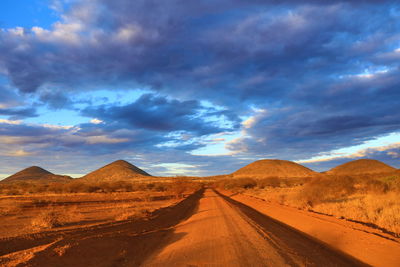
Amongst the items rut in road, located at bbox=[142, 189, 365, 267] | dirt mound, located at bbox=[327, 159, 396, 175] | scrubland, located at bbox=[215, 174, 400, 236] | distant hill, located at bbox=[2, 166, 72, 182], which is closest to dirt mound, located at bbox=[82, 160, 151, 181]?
distant hill, located at bbox=[2, 166, 72, 182]

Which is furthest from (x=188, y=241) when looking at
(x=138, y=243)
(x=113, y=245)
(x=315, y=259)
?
(x=315, y=259)

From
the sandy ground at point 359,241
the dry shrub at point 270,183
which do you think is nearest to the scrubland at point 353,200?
the sandy ground at point 359,241

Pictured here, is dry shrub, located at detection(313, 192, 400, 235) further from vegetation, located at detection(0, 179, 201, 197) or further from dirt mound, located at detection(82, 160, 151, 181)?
dirt mound, located at detection(82, 160, 151, 181)

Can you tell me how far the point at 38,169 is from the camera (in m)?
179

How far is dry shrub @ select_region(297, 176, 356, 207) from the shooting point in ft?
95.1

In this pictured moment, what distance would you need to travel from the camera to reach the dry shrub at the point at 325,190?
29.0m

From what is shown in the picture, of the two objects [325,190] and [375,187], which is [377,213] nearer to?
[325,190]

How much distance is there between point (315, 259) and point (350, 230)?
596 cm

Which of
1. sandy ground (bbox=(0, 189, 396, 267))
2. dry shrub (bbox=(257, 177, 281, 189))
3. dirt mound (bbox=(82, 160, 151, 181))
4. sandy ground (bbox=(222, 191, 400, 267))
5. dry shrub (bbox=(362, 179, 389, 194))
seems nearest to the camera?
sandy ground (bbox=(0, 189, 396, 267))

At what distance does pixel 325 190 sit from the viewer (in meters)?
31.3

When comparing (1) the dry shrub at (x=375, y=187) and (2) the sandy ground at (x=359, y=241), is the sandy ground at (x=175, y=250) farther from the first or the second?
(1) the dry shrub at (x=375, y=187)

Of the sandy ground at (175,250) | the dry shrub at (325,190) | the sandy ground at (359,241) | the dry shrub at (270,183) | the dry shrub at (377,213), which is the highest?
the dry shrub at (270,183)

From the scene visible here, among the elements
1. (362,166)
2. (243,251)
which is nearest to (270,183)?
(362,166)

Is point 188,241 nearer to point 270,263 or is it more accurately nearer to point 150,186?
point 270,263
